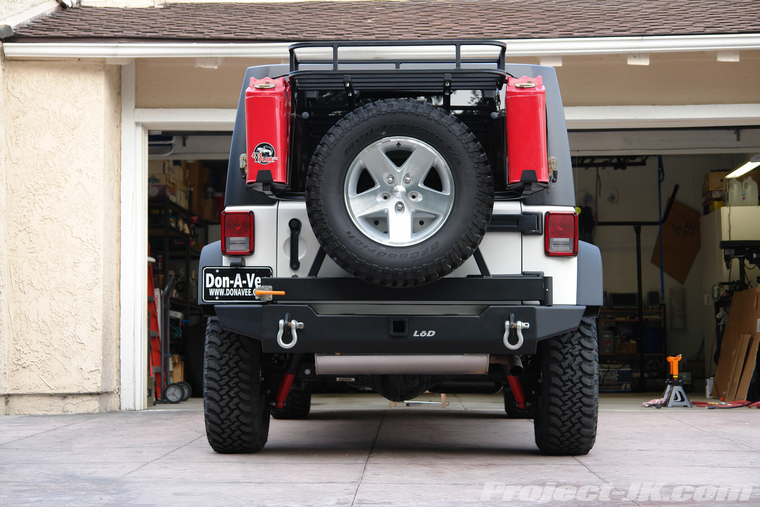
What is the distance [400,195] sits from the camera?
11.4ft

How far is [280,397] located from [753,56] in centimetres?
616

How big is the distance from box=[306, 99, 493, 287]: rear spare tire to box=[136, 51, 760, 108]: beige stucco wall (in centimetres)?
494

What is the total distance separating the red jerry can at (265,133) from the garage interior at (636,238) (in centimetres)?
603

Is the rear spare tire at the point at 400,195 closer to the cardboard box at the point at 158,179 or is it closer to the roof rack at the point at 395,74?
Result: the roof rack at the point at 395,74

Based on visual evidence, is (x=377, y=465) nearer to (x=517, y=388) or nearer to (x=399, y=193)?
(x=517, y=388)

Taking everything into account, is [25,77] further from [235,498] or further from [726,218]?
[726,218]

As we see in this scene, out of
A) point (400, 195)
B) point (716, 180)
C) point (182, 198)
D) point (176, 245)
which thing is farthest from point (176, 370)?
point (716, 180)

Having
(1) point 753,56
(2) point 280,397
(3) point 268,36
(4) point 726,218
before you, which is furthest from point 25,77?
(4) point 726,218

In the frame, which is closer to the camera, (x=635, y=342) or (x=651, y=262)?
(x=635, y=342)

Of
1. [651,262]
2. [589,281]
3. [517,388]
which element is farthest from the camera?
[651,262]

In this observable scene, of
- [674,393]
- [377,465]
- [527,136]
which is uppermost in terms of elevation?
[527,136]

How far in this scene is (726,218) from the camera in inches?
476
